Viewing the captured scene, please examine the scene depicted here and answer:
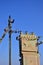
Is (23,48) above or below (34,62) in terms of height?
above

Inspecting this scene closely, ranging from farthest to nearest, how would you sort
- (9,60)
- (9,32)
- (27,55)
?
(9,32) → (9,60) → (27,55)

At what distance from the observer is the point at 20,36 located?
4019 centimetres

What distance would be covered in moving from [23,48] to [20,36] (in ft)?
9.73

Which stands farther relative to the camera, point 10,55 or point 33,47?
point 10,55

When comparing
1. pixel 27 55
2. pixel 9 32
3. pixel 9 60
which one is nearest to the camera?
pixel 27 55

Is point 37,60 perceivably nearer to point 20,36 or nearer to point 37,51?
point 37,51

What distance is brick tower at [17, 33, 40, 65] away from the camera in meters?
38.2

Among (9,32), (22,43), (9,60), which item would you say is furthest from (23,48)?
(9,32)

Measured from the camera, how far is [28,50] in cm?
3859

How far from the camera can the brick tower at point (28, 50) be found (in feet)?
125

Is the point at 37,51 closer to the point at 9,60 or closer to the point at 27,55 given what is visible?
the point at 27,55

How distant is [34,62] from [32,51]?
2348 millimetres

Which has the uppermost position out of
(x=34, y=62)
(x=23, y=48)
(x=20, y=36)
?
(x=20, y=36)

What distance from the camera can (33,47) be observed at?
39281 millimetres
